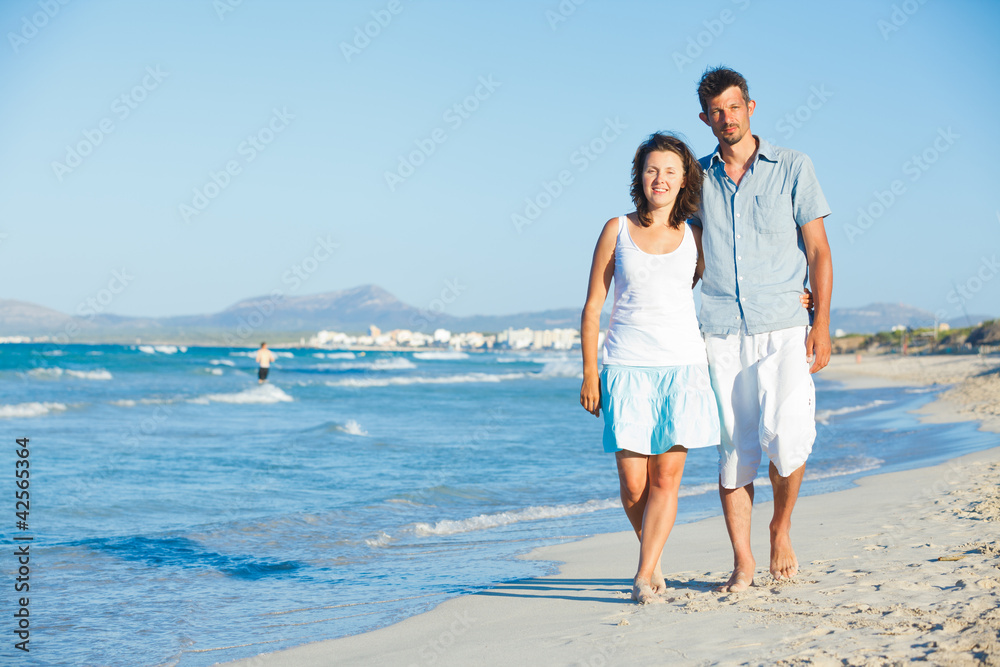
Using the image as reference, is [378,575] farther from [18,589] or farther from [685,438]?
[685,438]

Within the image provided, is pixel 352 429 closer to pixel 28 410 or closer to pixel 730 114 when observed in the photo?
pixel 28 410

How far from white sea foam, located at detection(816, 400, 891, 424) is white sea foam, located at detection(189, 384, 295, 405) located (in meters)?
15.9

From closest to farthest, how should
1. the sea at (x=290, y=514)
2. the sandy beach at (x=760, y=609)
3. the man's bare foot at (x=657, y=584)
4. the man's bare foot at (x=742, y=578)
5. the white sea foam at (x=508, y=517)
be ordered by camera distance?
the sandy beach at (x=760, y=609) < the man's bare foot at (x=742, y=578) < the man's bare foot at (x=657, y=584) < the sea at (x=290, y=514) < the white sea foam at (x=508, y=517)

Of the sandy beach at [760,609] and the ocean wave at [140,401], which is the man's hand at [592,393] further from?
the ocean wave at [140,401]

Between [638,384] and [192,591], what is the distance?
121 inches

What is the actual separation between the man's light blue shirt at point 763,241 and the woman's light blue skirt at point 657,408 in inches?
11.6

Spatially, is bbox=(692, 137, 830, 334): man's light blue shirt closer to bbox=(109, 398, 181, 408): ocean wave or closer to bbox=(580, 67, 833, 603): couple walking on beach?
bbox=(580, 67, 833, 603): couple walking on beach

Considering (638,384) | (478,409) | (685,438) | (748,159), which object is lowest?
(478,409)

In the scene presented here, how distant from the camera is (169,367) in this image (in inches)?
1656

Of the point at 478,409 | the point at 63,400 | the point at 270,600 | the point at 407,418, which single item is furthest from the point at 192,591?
the point at 63,400

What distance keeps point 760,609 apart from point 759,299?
121 centimetres

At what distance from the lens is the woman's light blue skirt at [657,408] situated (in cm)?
307

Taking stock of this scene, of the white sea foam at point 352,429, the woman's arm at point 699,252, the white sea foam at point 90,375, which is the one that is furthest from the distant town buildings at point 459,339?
the woman's arm at point 699,252

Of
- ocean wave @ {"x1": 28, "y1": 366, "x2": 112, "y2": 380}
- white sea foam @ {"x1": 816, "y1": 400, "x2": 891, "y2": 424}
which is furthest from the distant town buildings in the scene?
white sea foam @ {"x1": 816, "y1": 400, "x2": 891, "y2": 424}
